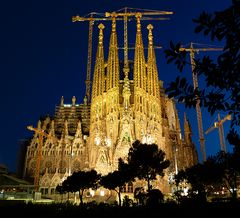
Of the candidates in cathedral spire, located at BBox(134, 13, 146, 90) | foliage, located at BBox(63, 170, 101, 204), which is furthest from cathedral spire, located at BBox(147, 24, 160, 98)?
foliage, located at BBox(63, 170, 101, 204)

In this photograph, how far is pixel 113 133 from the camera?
6644cm

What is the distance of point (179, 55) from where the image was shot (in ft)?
22.2

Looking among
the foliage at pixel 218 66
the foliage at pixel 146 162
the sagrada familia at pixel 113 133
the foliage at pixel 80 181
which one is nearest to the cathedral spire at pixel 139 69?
the sagrada familia at pixel 113 133

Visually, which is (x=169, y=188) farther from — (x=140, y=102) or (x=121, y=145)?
(x=140, y=102)

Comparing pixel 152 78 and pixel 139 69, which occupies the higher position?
pixel 139 69

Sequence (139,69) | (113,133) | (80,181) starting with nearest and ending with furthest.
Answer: (80,181), (113,133), (139,69)

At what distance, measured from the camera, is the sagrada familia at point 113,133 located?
210 feet

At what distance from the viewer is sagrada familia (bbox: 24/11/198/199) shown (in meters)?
64.1

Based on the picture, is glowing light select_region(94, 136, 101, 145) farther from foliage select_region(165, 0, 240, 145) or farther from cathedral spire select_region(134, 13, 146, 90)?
foliage select_region(165, 0, 240, 145)

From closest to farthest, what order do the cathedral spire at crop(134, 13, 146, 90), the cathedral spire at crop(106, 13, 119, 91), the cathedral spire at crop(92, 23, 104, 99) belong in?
the cathedral spire at crop(134, 13, 146, 90)
the cathedral spire at crop(106, 13, 119, 91)
the cathedral spire at crop(92, 23, 104, 99)

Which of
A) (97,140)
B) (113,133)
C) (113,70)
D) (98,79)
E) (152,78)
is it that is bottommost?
(97,140)

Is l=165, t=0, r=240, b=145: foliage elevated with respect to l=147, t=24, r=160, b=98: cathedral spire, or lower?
lower

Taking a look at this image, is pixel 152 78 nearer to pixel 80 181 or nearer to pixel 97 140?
pixel 97 140

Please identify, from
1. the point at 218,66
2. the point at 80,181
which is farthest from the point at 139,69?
the point at 218,66
